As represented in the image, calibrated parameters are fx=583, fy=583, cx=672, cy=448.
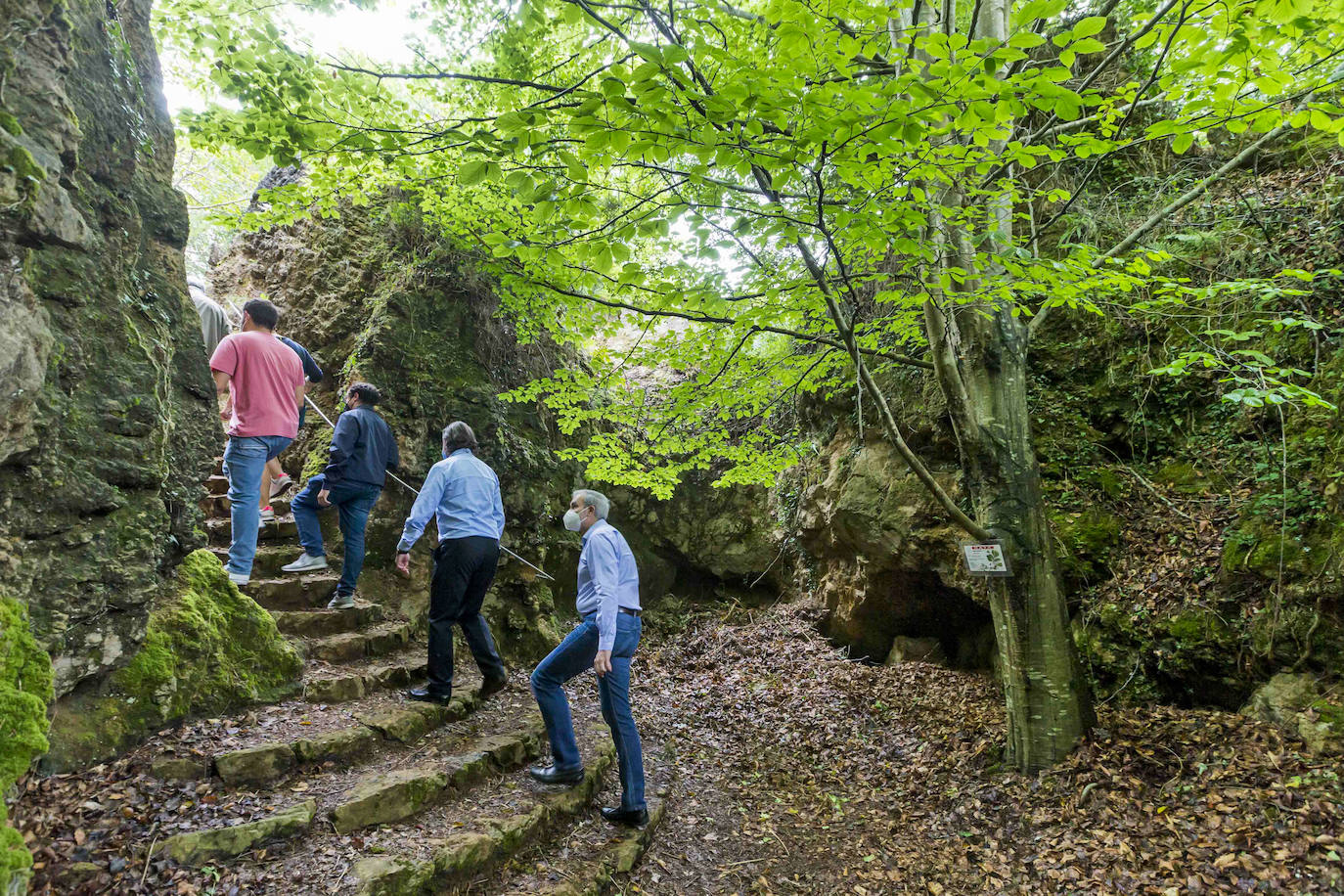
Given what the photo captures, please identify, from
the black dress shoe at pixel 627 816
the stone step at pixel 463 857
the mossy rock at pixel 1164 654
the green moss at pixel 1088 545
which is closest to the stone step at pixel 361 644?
the stone step at pixel 463 857

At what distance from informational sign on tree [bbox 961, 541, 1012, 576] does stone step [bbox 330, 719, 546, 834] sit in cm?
369

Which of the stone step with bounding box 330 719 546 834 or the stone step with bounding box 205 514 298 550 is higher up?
the stone step with bounding box 205 514 298 550

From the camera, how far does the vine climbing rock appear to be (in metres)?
2.74

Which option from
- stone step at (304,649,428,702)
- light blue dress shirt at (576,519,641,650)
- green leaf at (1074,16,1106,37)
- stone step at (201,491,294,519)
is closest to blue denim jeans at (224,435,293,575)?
stone step at (304,649,428,702)

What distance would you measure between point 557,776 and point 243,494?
3.28m

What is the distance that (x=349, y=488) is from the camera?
17.6 feet

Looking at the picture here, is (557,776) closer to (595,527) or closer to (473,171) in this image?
(595,527)

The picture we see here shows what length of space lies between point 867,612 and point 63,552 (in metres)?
7.55

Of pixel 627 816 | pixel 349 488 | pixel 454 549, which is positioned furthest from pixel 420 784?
pixel 349 488

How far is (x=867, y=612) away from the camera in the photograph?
767 cm

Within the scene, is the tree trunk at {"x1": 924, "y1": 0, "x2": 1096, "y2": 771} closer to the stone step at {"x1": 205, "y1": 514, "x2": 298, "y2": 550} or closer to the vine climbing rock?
the vine climbing rock

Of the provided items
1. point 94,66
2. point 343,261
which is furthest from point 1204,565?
point 343,261

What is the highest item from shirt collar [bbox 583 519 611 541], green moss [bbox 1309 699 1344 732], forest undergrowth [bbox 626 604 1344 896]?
shirt collar [bbox 583 519 611 541]

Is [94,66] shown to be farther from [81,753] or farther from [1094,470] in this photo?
[1094,470]
